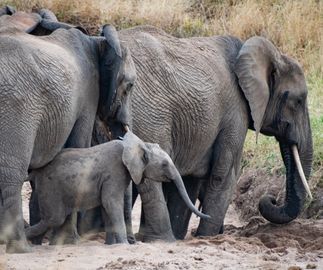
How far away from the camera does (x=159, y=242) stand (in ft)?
35.3

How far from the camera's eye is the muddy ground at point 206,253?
8.80m

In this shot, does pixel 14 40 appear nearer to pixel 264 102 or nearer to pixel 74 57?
pixel 74 57

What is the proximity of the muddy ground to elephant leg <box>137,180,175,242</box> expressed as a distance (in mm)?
338

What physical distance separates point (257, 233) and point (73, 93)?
2688 millimetres

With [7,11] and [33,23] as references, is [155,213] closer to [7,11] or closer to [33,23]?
[33,23]

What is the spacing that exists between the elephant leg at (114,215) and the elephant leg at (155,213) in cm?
114

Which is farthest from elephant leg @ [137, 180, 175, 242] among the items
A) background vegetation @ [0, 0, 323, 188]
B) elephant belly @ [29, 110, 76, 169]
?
background vegetation @ [0, 0, 323, 188]

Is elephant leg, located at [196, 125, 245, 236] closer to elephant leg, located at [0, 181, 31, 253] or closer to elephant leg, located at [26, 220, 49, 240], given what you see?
elephant leg, located at [26, 220, 49, 240]

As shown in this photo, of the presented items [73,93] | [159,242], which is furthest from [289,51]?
[73,93]

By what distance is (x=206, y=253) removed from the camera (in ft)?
31.2

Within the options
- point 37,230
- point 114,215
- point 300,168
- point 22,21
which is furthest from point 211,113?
point 37,230

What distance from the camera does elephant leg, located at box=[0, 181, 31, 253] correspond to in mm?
9070

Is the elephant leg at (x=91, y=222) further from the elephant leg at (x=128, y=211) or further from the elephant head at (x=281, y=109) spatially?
the elephant head at (x=281, y=109)

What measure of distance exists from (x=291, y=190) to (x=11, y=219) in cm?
362
